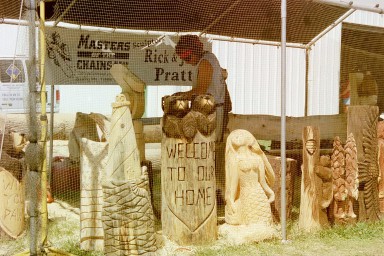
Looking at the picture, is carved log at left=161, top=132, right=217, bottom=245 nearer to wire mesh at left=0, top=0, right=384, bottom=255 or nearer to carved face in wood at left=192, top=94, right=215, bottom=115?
wire mesh at left=0, top=0, right=384, bottom=255

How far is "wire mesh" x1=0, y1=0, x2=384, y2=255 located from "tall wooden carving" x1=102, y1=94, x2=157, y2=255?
1cm

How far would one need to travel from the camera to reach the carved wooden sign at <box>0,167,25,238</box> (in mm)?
4191

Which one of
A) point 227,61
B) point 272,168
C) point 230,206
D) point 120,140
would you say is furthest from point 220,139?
point 227,61

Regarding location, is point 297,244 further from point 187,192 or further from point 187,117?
point 187,117

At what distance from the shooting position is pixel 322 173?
471 cm

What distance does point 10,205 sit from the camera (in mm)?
4219

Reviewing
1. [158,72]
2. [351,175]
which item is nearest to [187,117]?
[351,175]

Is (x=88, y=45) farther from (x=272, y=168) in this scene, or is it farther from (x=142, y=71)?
(x=272, y=168)

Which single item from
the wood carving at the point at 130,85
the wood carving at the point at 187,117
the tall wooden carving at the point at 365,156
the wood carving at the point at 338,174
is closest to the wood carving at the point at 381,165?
the tall wooden carving at the point at 365,156

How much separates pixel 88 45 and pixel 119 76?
6.86 feet

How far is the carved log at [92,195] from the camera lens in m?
4.09

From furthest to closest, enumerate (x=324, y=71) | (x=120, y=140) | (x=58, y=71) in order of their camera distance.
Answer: (x=324, y=71)
(x=58, y=71)
(x=120, y=140)

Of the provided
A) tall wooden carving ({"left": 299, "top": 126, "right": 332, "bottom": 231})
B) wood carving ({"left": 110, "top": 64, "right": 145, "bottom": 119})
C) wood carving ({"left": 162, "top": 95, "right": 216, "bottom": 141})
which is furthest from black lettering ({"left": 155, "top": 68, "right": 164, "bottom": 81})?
tall wooden carving ({"left": 299, "top": 126, "right": 332, "bottom": 231})

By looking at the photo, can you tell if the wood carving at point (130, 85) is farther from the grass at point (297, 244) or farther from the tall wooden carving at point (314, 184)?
the tall wooden carving at point (314, 184)
